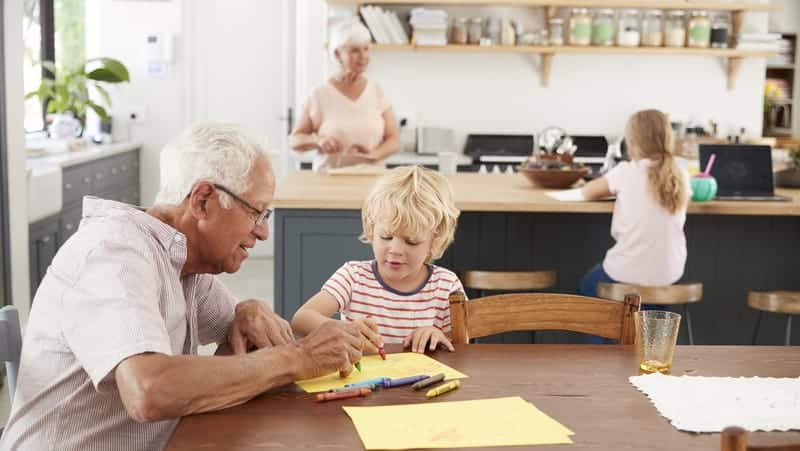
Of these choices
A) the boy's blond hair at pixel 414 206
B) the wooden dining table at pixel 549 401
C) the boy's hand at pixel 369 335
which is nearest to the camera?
the wooden dining table at pixel 549 401

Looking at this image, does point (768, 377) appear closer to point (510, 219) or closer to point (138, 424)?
point (138, 424)

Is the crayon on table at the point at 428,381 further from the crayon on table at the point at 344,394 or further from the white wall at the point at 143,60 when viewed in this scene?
the white wall at the point at 143,60

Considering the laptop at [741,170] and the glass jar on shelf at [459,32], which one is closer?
the laptop at [741,170]

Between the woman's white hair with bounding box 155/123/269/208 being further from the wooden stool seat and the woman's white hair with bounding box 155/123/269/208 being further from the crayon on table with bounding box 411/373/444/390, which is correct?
the wooden stool seat

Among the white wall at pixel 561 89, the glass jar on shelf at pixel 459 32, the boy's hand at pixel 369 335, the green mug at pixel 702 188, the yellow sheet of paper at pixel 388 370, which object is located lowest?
the yellow sheet of paper at pixel 388 370

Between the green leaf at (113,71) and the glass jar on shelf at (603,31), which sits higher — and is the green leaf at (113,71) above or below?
below

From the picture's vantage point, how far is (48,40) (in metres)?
7.32

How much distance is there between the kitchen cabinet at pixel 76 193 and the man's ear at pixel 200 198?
348 centimetres

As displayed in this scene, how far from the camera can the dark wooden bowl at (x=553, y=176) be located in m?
4.18

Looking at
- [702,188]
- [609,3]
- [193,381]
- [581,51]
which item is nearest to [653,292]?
[702,188]

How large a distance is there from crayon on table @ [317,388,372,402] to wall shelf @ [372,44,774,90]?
502cm

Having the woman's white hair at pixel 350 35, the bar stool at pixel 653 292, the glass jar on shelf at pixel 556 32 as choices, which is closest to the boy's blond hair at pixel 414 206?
the bar stool at pixel 653 292

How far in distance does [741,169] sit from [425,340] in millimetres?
2515

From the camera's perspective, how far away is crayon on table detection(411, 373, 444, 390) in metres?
1.74
